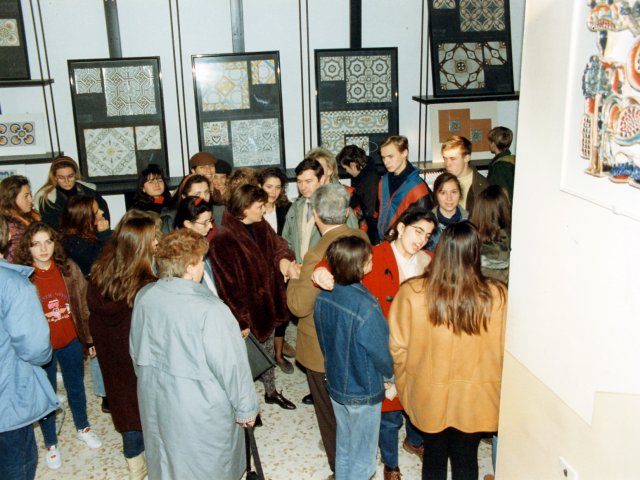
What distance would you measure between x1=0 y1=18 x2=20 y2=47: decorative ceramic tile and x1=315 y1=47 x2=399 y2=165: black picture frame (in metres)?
2.67

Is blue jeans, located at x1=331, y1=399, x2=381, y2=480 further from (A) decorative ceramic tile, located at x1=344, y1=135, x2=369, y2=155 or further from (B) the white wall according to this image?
(B) the white wall

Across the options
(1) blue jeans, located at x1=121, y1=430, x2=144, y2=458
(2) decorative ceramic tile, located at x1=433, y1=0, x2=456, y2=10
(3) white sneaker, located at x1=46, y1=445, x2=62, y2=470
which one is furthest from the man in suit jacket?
(2) decorative ceramic tile, located at x1=433, y1=0, x2=456, y2=10

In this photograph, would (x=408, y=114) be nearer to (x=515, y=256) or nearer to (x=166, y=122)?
(x=166, y=122)

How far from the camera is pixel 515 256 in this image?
209 cm

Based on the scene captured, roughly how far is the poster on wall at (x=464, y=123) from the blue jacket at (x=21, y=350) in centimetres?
448

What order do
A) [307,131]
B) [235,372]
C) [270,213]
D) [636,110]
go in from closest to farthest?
1. [636,110]
2. [235,372]
3. [270,213]
4. [307,131]

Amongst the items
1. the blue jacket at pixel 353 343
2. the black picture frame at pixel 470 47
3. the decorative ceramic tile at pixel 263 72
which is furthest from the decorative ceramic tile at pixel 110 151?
the blue jacket at pixel 353 343

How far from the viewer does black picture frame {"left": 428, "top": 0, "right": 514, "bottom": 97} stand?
5945 millimetres

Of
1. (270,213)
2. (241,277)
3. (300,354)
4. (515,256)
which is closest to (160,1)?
(270,213)

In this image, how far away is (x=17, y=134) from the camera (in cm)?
573

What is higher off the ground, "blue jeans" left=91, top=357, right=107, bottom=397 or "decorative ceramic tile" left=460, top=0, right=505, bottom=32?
"decorative ceramic tile" left=460, top=0, right=505, bottom=32

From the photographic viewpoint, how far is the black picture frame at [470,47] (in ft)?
19.5

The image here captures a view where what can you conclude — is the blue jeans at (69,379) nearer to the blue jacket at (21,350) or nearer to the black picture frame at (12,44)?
the blue jacket at (21,350)

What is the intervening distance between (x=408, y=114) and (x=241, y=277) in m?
3.42
